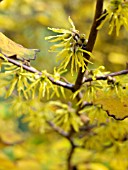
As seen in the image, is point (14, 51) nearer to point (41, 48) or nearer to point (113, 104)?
point (113, 104)

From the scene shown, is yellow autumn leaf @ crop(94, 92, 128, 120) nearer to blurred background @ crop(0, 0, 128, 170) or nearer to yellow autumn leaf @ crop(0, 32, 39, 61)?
yellow autumn leaf @ crop(0, 32, 39, 61)

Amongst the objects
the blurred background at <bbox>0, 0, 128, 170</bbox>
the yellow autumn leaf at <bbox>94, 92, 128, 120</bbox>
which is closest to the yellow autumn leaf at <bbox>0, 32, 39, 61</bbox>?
the yellow autumn leaf at <bbox>94, 92, 128, 120</bbox>

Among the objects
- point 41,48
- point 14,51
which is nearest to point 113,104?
point 14,51

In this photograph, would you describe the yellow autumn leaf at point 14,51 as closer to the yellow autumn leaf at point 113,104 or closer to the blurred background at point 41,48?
the yellow autumn leaf at point 113,104

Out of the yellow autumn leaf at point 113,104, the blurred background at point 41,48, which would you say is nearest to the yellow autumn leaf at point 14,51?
the yellow autumn leaf at point 113,104

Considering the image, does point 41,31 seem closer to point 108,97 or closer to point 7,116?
point 7,116
